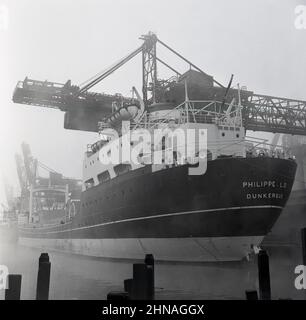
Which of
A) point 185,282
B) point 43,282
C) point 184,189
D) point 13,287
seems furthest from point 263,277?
point 184,189

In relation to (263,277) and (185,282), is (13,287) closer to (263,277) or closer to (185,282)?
(263,277)

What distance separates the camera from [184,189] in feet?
58.1

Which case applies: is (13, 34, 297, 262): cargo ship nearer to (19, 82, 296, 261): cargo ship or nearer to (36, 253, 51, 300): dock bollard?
(19, 82, 296, 261): cargo ship

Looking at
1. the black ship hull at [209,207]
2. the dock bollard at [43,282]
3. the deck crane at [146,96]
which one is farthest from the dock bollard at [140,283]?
the deck crane at [146,96]

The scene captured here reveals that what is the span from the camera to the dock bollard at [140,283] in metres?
8.01

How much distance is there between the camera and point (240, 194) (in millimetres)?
16938

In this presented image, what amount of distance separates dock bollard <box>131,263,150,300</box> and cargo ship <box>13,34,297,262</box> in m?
9.32

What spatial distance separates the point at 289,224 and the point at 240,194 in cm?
1813

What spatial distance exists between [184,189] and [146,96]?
16.1 m

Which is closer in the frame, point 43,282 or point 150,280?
point 150,280

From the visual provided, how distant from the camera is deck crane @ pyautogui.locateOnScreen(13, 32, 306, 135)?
29375mm

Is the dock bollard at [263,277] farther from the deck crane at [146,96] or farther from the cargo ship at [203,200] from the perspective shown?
the deck crane at [146,96]

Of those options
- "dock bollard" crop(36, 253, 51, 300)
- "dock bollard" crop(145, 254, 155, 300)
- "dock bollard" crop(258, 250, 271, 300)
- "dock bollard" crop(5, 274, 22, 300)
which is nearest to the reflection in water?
"dock bollard" crop(258, 250, 271, 300)
